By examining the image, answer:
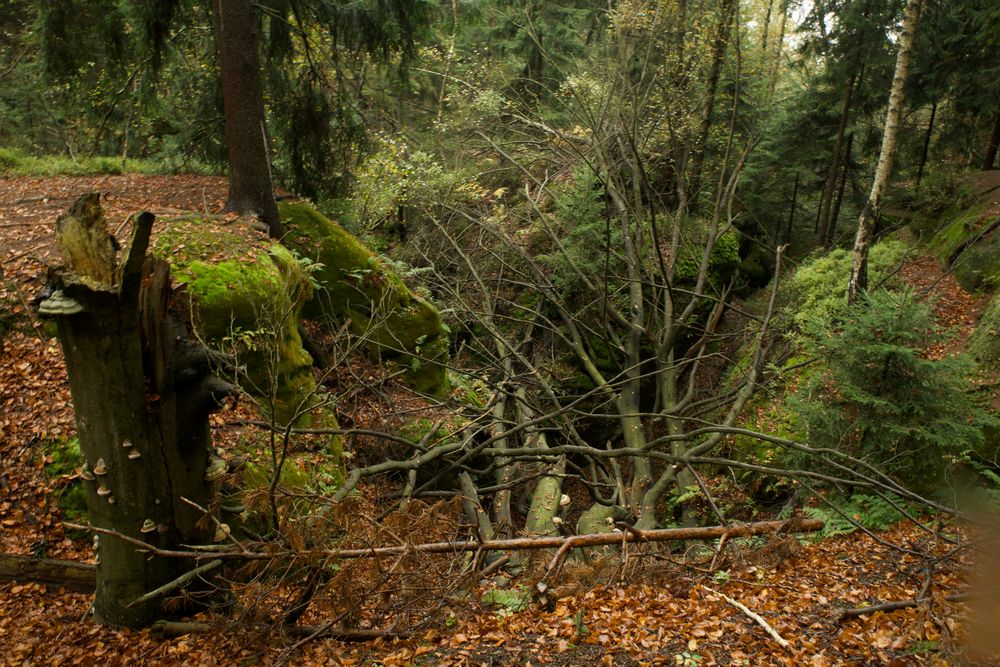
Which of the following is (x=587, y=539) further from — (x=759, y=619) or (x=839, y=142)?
(x=839, y=142)

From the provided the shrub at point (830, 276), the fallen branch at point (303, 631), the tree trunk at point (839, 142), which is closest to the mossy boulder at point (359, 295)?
the fallen branch at point (303, 631)

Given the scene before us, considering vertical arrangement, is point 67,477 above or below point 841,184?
below

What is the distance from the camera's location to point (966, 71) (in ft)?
49.9

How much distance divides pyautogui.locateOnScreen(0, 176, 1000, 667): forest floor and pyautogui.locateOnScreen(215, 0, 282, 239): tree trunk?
3.12 metres

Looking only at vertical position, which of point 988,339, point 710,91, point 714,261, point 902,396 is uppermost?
point 710,91

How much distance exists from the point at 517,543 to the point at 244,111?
6.75m

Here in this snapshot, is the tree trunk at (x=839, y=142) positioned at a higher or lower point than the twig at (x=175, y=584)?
higher

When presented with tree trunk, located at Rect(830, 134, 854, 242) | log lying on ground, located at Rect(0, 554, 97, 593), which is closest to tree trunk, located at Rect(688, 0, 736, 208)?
tree trunk, located at Rect(830, 134, 854, 242)

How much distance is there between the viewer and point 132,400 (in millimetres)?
3309

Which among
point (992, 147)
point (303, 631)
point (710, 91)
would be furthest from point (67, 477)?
point (992, 147)

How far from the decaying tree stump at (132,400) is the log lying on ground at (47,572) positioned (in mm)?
961

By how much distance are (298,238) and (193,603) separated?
6124mm

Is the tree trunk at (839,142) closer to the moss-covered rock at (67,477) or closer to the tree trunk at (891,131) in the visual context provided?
the tree trunk at (891,131)

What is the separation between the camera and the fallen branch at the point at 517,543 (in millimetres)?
3496
